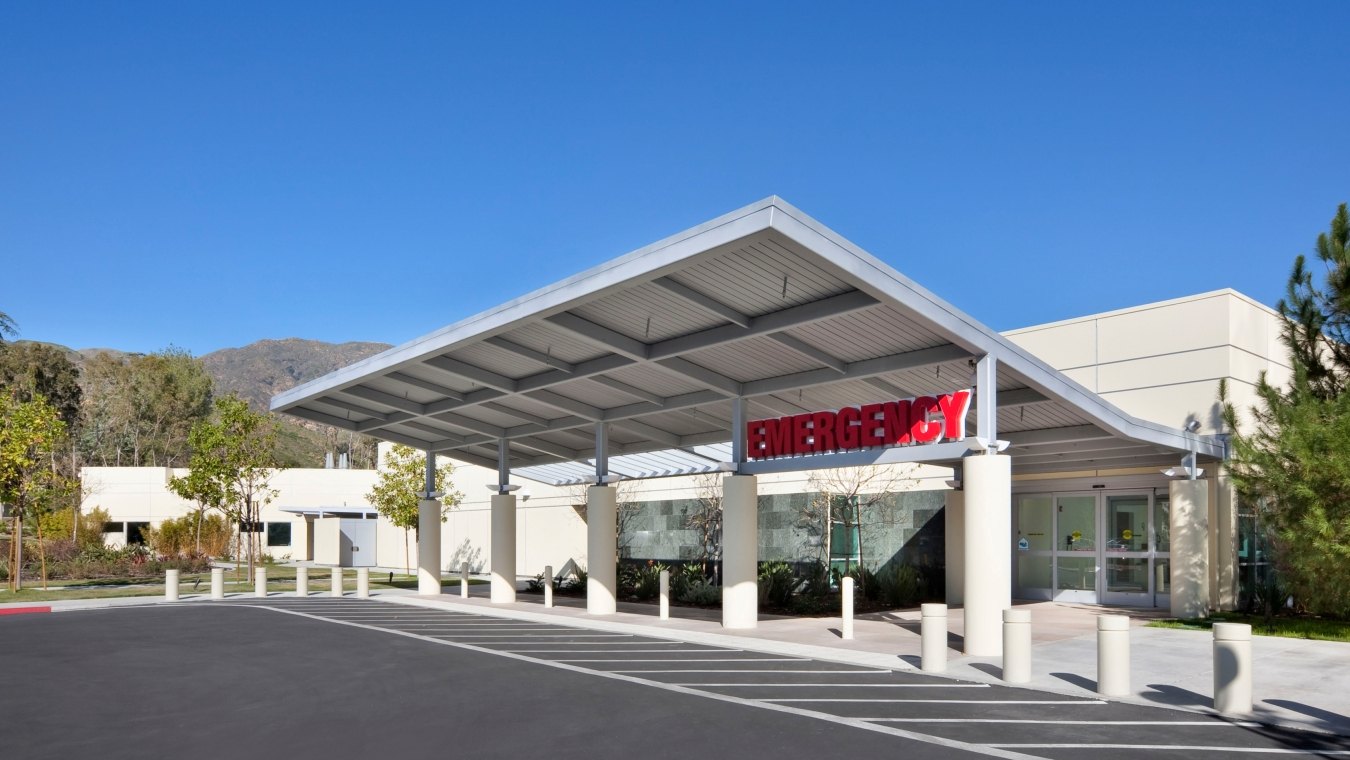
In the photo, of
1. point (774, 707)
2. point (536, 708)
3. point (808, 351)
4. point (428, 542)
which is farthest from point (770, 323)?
point (428, 542)

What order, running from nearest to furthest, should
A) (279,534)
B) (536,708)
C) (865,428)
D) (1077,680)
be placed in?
(536,708)
(1077,680)
(865,428)
(279,534)

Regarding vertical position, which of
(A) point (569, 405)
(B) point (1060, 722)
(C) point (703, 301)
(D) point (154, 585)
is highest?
(C) point (703, 301)

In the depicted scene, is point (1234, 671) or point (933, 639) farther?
point (933, 639)

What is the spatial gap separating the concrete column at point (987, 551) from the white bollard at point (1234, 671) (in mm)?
4244

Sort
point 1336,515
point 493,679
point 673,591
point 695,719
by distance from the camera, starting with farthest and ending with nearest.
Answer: point 673,591
point 1336,515
point 493,679
point 695,719

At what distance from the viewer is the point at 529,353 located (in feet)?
63.7

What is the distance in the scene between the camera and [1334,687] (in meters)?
12.2

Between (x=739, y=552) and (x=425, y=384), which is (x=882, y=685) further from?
(x=425, y=384)

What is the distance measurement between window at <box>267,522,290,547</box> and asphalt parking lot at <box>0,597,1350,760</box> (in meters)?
39.1

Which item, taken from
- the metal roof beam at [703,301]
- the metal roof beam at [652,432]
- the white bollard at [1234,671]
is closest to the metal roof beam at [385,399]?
the metal roof beam at [652,432]

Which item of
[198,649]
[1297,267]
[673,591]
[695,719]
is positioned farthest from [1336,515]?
[198,649]

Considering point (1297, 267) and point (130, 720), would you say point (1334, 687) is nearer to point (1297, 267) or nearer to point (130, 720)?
point (1297, 267)

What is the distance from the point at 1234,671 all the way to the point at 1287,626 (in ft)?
31.4

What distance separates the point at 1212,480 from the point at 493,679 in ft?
52.8
